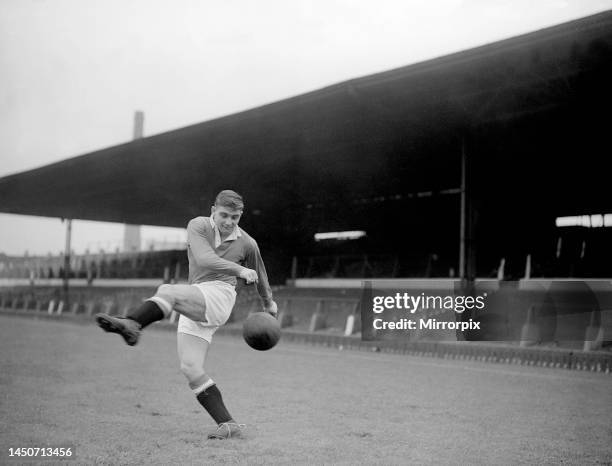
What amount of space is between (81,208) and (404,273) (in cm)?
1686

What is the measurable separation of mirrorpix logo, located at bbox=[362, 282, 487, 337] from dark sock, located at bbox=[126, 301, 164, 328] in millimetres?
10454

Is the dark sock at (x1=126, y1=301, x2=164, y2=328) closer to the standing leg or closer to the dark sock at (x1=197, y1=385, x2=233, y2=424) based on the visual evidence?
the standing leg

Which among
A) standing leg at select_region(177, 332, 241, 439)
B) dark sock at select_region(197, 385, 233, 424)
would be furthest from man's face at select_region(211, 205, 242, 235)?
dark sock at select_region(197, 385, 233, 424)

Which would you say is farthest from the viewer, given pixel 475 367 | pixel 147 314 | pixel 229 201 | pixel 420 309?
pixel 420 309

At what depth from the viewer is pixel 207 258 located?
4473 millimetres

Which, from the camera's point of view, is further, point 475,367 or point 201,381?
point 475,367

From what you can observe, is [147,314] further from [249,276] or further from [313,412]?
[313,412]

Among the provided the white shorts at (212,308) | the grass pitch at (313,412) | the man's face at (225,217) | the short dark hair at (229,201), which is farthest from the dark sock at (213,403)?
the short dark hair at (229,201)

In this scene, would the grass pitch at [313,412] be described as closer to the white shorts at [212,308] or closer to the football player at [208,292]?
the football player at [208,292]

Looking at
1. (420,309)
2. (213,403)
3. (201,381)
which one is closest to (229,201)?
(201,381)

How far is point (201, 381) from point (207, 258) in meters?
1.08

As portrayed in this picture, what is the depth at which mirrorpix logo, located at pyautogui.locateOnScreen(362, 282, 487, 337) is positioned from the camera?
14406 mm

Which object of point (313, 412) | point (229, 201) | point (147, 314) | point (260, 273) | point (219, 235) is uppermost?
point (229, 201)

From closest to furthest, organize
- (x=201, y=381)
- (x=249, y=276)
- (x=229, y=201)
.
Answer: (x=249, y=276) → (x=229, y=201) → (x=201, y=381)
